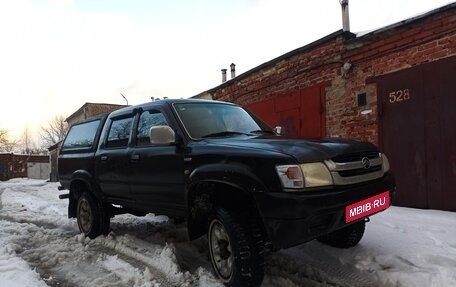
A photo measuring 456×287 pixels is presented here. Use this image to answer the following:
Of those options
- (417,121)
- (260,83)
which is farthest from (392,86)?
(260,83)

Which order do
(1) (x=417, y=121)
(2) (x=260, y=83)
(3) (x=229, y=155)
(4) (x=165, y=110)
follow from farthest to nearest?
1. (2) (x=260, y=83)
2. (1) (x=417, y=121)
3. (4) (x=165, y=110)
4. (3) (x=229, y=155)

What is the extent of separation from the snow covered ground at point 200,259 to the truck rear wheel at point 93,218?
14 cm

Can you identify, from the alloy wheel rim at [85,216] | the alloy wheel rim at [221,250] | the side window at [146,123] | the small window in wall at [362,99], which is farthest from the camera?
the small window in wall at [362,99]

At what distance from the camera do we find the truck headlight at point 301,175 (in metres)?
3.37

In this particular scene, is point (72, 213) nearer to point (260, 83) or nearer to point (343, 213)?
point (343, 213)

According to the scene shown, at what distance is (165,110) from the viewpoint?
4.89 m

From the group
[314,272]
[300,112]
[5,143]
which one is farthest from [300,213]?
[5,143]

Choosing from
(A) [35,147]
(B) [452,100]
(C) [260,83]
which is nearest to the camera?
(B) [452,100]

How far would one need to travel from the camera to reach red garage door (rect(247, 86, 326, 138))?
919 cm

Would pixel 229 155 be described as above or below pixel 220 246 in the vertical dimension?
above

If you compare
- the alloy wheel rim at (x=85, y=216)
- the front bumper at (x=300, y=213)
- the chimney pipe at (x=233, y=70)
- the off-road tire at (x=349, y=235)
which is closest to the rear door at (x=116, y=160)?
the alloy wheel rim at (x=85, y=216)

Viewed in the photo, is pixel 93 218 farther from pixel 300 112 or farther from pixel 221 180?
pixel 300 112

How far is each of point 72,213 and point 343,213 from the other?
4.94 meters

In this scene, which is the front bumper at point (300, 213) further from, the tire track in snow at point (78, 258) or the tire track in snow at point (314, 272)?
the tire track in snow at point (78, 258)
